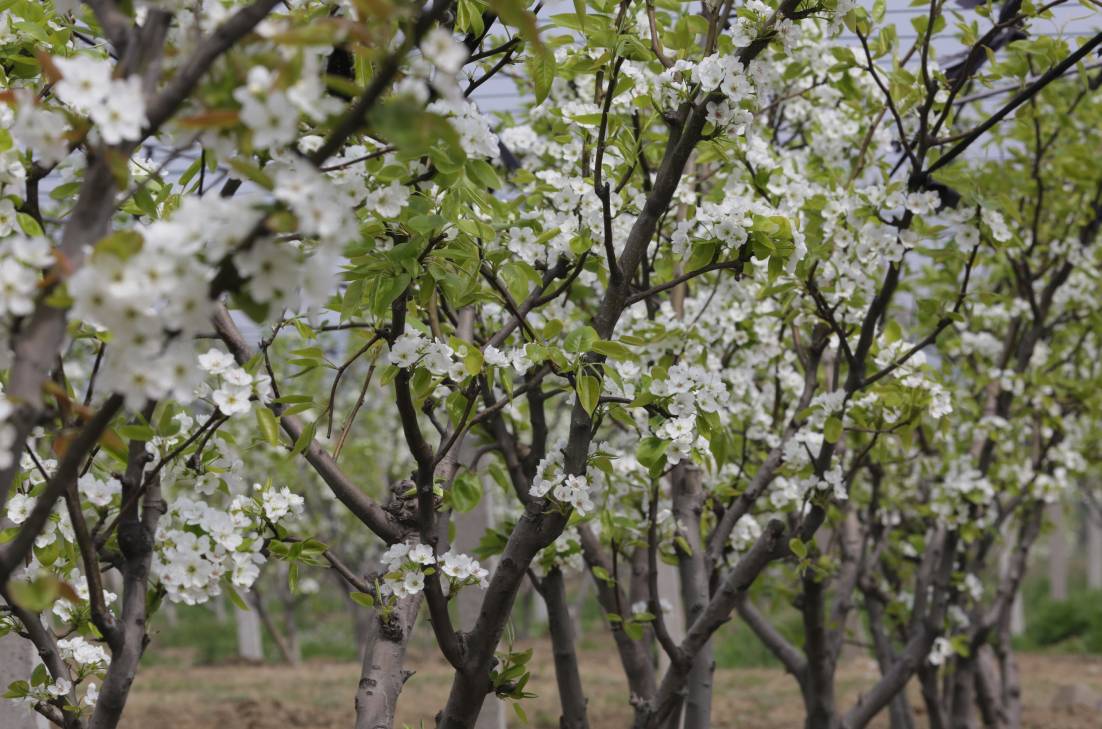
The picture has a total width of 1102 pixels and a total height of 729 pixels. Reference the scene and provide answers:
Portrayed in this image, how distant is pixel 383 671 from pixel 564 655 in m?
1.16

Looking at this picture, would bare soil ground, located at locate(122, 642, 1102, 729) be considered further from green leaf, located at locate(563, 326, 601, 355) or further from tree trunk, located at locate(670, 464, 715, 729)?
green leaf, located at locate(563, 326, 601, 355)

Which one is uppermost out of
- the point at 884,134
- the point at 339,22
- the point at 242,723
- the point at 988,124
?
the point at 884,134

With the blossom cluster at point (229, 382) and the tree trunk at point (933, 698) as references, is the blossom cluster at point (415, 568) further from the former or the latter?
the tree trunk at point (933, 698)

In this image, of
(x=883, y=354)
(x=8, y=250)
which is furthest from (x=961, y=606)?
(x=8, y=250)

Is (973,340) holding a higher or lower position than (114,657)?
higher

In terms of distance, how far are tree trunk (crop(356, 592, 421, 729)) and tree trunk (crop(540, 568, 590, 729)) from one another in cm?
103

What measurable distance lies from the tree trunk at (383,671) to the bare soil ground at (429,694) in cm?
385

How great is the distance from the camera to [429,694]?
9.38 meters

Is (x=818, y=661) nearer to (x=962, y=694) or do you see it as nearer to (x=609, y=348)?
(x=962, y=694)

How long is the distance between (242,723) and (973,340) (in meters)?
5.91

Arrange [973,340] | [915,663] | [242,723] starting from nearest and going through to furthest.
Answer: [915,663] → [973,340] → [242,723]

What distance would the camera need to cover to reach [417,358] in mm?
2016

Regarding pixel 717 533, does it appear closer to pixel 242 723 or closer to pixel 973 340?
pixel 973 340

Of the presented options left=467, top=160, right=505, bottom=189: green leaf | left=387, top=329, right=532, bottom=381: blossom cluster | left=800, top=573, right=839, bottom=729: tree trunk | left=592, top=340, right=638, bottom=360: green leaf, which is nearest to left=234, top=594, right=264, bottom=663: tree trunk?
Answer: left=800, top=573, right=839, bottom=729: tree trunk
